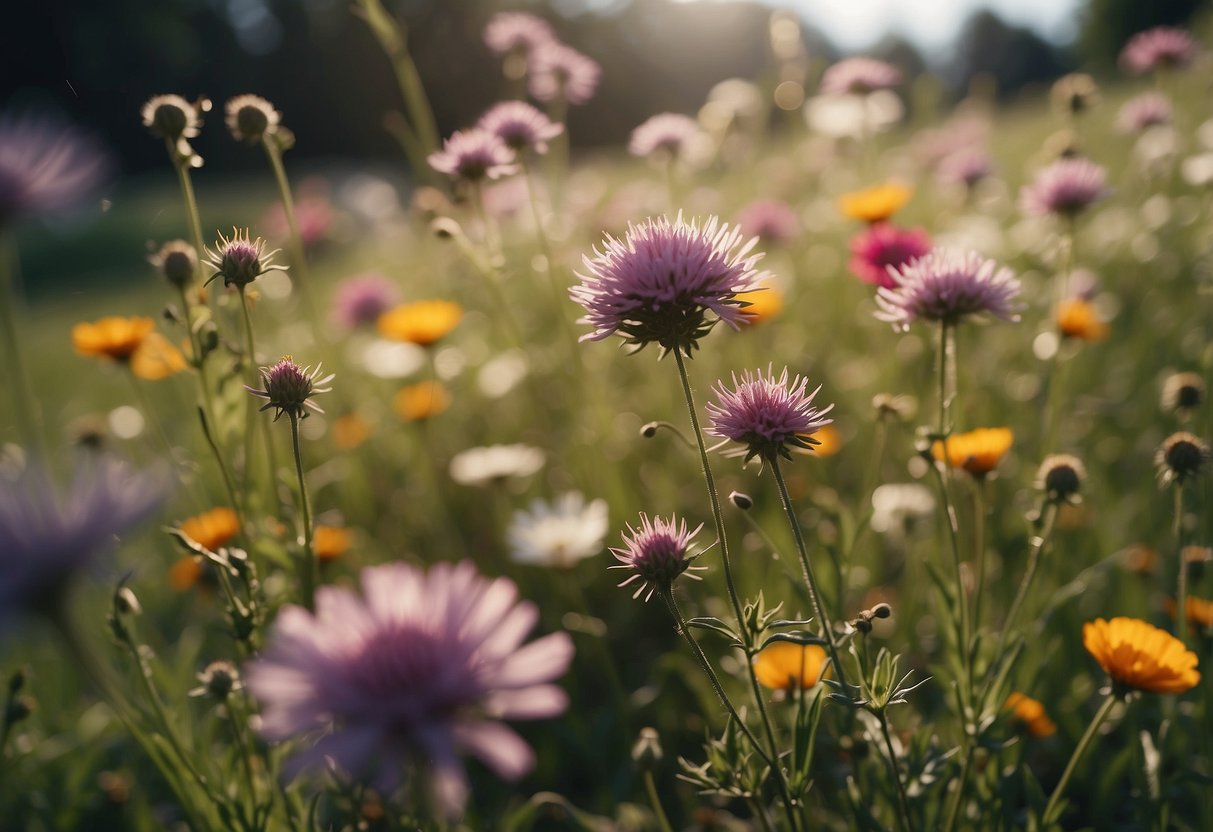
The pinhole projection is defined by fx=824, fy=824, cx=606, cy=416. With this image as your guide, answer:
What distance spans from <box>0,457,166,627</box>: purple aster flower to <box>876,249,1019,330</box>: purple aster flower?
36.4 inches

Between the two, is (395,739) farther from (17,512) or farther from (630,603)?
(630,603)

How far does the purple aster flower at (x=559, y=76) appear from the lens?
2.18 m

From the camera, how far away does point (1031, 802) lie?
1.18 metres

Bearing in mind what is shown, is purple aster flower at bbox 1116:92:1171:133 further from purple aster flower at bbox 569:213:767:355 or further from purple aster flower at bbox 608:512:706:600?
purple aster flower at bbox 608:512:706:600

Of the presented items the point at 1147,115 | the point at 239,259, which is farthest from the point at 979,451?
the point at 1147,115

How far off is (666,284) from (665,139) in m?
1.50

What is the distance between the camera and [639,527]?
2.04 m

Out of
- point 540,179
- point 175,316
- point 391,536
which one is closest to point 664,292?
point 175,316

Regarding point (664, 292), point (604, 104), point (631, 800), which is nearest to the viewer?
point (664, 292)

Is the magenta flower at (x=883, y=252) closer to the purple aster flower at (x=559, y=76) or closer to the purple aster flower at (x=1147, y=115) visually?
the purple aster flower at (x=559, y=76)

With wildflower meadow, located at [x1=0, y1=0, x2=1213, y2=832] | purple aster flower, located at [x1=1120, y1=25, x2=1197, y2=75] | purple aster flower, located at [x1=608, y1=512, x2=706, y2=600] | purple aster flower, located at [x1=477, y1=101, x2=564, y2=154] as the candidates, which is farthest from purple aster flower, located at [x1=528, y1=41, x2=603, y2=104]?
purple aster flower, located at [x1=1120, y1=25, x2=1197, y2=75]

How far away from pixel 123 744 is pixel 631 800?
4.20 feet

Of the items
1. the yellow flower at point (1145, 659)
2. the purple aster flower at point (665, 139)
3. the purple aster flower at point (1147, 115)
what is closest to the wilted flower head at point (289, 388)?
the yellow flower at point (1145, 659)

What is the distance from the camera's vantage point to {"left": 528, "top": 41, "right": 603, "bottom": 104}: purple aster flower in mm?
2182
